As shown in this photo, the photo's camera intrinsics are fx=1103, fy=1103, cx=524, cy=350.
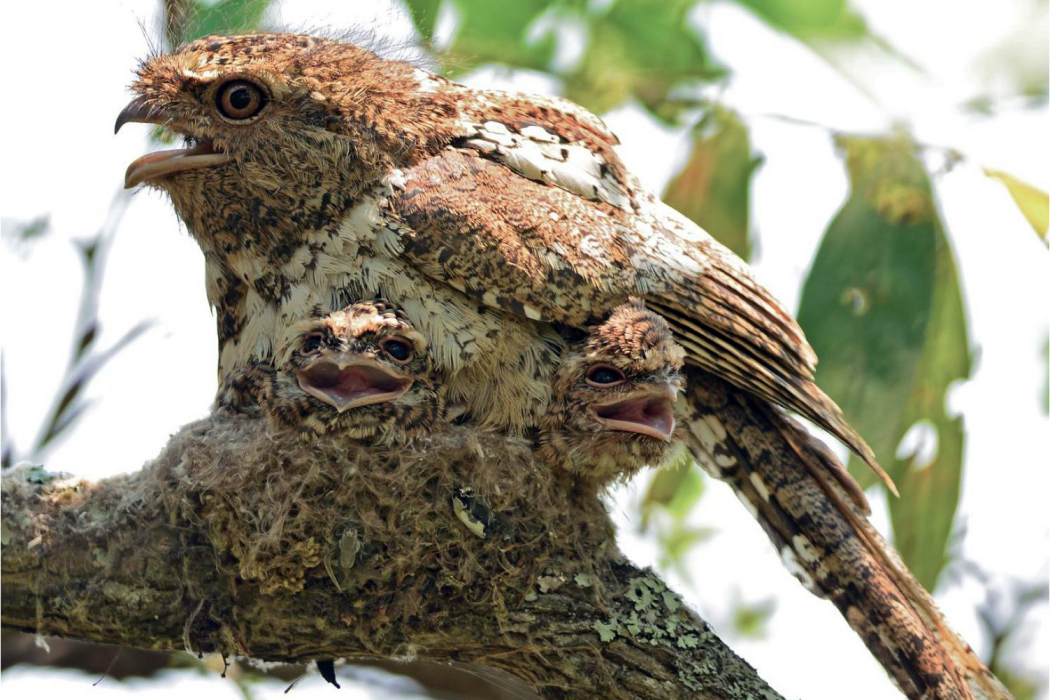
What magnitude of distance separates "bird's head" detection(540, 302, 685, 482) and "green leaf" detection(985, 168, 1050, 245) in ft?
6.03

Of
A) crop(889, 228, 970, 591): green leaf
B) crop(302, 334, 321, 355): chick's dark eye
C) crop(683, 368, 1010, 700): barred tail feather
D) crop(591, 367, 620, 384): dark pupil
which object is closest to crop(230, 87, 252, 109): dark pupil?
crop(302, 334, 321, 355): chick's dark eye

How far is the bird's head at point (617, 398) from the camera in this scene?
3316 mm

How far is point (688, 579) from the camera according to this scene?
660cm

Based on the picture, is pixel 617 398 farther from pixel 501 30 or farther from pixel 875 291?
pixel 501 30

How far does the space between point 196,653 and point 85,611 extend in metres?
0.33

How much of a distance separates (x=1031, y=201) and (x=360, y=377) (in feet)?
9.08

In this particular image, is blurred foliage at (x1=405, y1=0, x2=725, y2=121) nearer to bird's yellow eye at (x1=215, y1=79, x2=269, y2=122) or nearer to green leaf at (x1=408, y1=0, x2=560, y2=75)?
green leaf at (x1=408, y1=0, x2=560, y2=75)

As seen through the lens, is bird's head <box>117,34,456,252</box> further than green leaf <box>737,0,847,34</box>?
No

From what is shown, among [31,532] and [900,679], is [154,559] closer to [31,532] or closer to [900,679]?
[31,532]

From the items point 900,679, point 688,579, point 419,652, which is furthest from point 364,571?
point 688,579

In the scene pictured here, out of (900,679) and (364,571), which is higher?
(900,679)

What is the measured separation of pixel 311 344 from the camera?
11.0 ft

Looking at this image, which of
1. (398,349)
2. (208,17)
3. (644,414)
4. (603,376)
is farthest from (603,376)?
(208,17)

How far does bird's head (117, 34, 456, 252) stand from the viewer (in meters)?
3.50
